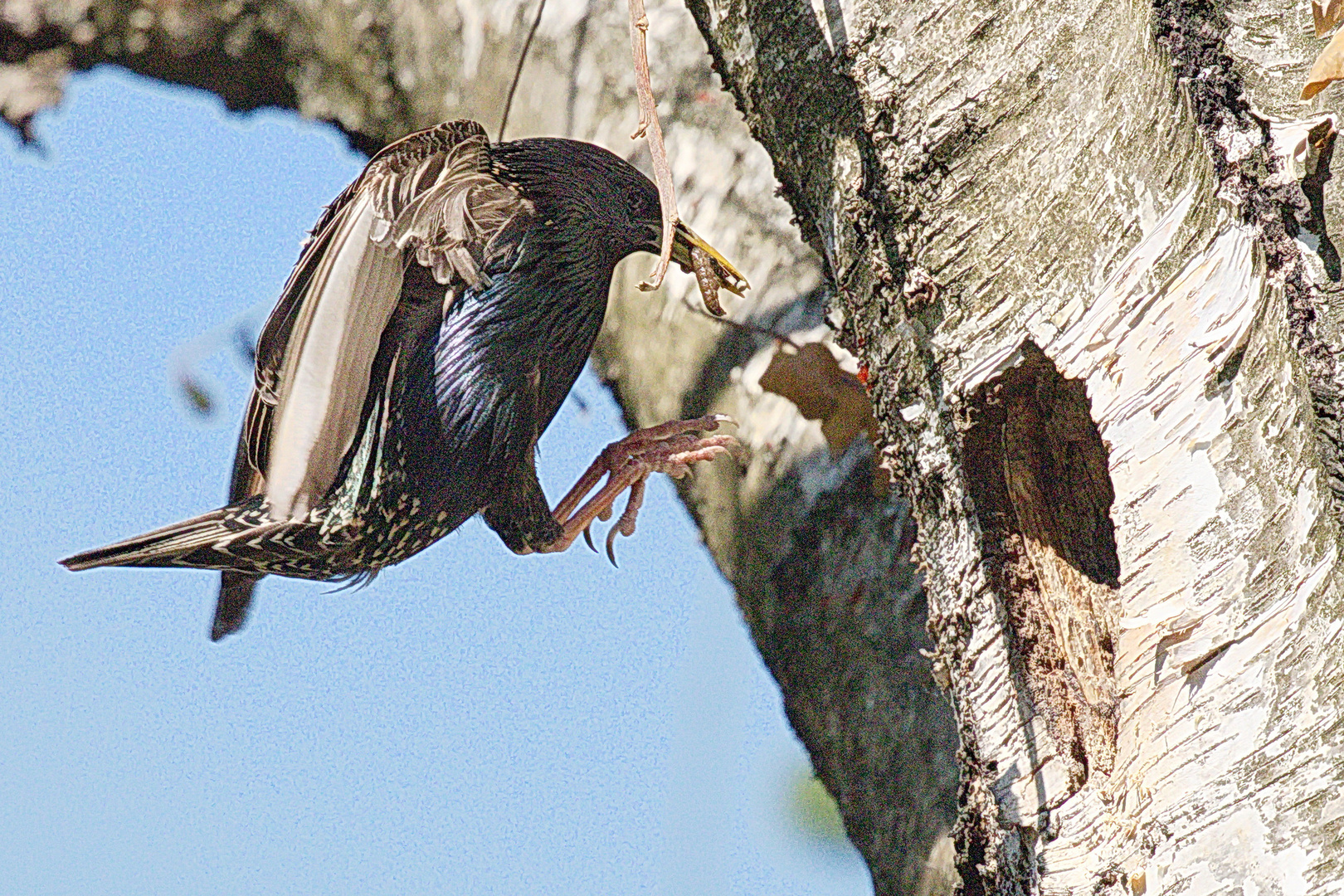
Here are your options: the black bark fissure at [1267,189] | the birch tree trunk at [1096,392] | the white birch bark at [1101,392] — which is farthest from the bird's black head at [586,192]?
the black bark fissure at [1267,189]

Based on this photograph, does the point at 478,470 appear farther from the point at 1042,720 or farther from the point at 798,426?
the point at 1042,720

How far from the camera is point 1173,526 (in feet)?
5.02

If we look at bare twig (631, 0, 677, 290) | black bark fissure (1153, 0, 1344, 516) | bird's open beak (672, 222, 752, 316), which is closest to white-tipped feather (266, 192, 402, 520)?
bird's open beak (672, 222, 752, 316)

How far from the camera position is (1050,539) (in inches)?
72.1

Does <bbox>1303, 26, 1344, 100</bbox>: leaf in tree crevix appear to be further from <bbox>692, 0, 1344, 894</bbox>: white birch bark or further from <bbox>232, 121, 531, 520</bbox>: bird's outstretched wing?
<bbox>232, 121, 531, 520</bbox>: bird's outstretched wing

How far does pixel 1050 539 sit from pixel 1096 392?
296 mm

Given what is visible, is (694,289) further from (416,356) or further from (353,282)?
Answer: (353,282)

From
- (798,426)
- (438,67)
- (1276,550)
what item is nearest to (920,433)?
(1276,550)

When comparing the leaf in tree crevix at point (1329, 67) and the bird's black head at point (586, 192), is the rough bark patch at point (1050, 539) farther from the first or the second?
the bird's black head at point (586, 192)

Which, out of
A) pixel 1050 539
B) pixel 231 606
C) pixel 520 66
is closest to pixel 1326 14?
pixel 1050 539

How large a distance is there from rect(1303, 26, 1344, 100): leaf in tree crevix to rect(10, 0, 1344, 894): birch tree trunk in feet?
0.13

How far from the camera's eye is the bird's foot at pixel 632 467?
282 cm

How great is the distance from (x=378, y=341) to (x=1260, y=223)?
150cm

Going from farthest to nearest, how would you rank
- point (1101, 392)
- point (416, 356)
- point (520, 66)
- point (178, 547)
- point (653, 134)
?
point (520, 66) < point (416, 356) < point (178, 547) < point (653, 134) < point (1101, 392)
